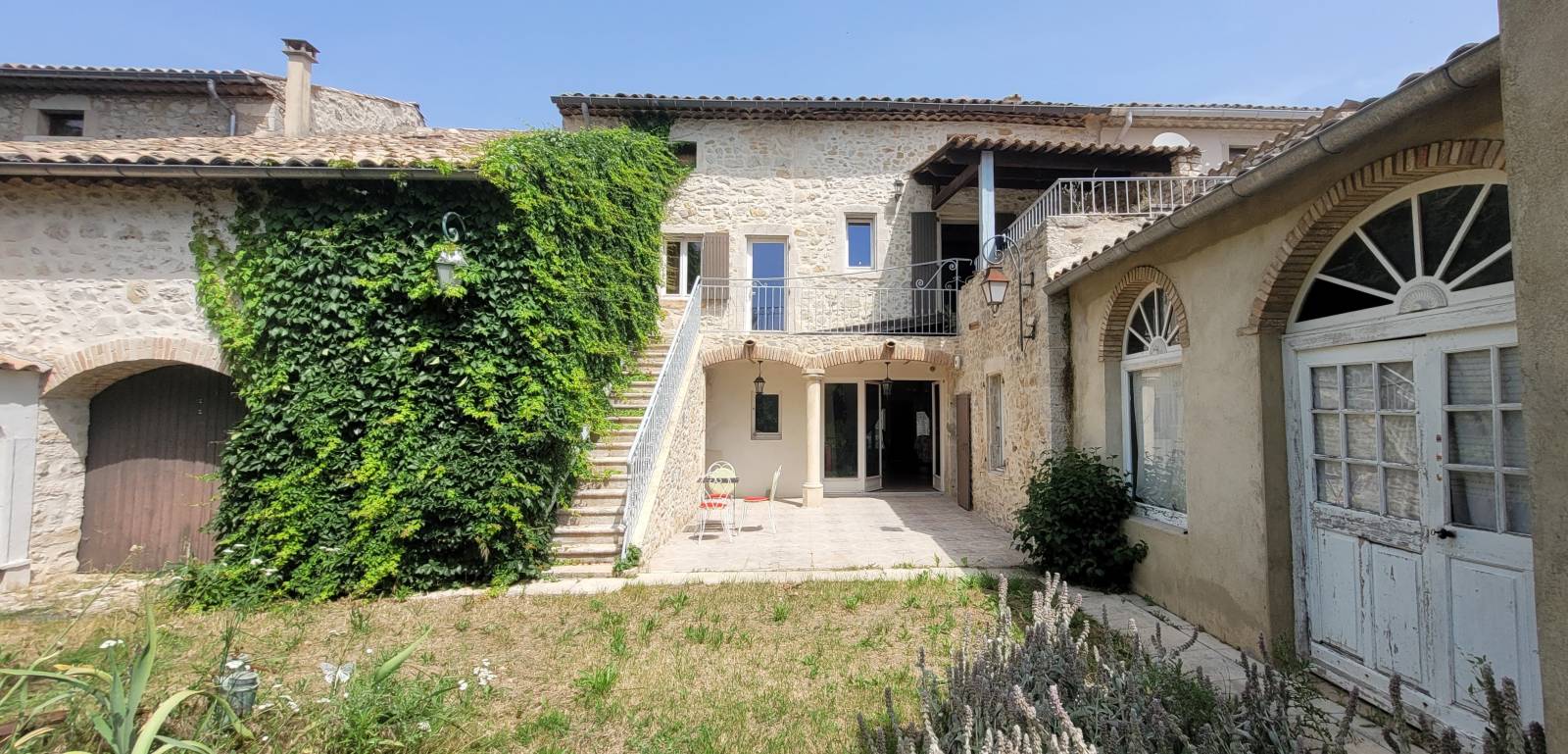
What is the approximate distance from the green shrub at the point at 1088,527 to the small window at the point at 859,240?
778cm

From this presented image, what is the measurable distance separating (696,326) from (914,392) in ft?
19.4

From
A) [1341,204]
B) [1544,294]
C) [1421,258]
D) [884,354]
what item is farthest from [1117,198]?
[1544,294]

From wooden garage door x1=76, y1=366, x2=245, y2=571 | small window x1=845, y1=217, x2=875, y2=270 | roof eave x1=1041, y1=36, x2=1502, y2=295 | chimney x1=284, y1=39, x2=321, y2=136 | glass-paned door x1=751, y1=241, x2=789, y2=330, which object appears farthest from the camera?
small window x1=845, y1=217, x2=875, y2=270

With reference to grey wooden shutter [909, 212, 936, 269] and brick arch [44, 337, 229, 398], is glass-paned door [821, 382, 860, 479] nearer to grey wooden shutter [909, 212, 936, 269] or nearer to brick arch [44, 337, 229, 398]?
grey wooden shutter [909, 212, 936, 269]

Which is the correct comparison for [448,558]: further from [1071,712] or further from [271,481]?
[1071,712]

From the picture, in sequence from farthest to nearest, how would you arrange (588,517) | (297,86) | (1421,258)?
(297,86), (588,517), (1421,258)

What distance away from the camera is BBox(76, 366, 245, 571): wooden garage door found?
21.4ft

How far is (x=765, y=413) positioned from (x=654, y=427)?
4888 millimetres

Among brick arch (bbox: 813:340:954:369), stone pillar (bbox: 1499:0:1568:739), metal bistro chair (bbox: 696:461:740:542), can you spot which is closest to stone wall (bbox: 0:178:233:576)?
metal bistro chair (bbox: 696:461:740:542)

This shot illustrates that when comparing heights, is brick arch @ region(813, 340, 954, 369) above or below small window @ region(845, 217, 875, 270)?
below

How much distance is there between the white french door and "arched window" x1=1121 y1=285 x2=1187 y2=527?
119 centimetres

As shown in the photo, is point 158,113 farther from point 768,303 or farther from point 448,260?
point 768,303

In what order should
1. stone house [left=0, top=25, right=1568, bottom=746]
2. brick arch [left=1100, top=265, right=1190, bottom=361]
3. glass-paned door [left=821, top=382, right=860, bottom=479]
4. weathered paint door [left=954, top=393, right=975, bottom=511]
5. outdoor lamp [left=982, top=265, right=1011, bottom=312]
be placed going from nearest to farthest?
stone house [left=0, top=25, right=1568, bottom=746], brick arch [left=1100, top=265, right=1190, bottom=361], outdoor lamp [left=982, top=265, right=1011, bottom=312], weathered paint door [left=954, top=393, right=975, bottom=511], glass-paned door [left=821, top=382, right=860, bottom=479]

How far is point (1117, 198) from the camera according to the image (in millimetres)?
9578
